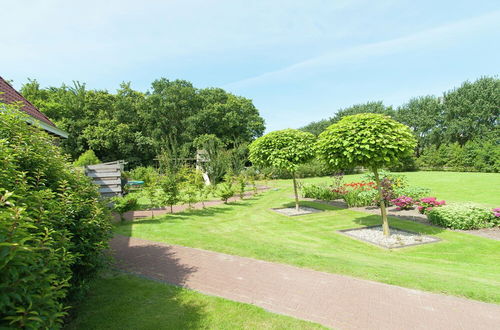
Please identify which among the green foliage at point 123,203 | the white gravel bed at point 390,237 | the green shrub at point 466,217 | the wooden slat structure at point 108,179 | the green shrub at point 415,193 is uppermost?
the wooden slat structure at point 108,179

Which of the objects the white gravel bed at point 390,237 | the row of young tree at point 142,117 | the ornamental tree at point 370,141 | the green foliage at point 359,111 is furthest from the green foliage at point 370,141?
the green foliage at point 359,111

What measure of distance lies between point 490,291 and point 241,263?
4720mm

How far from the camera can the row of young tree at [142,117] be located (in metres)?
37.8

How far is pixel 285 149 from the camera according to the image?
502 inches

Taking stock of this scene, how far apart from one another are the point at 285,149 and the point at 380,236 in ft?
18.1

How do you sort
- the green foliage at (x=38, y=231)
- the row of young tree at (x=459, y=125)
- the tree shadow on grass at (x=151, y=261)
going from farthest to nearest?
the row of young tree at (x=459, y=125)
the tree shadow on grass at (x=151, y=261)
the green foliage at (x=38, y=231)

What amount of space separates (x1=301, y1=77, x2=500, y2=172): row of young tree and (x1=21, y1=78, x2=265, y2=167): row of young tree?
28475 mm

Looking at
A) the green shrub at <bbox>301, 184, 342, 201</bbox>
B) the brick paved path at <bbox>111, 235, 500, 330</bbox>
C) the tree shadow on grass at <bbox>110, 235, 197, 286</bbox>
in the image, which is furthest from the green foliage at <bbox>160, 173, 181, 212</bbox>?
the green shrub at <bbox>301, 184, 342, 201</bbox>

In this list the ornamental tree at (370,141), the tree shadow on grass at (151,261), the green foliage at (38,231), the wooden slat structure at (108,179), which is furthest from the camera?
the wooden slat structure at (108,179)

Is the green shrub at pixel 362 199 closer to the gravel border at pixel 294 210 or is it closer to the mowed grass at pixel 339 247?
the mowed grass at pixel 339 247

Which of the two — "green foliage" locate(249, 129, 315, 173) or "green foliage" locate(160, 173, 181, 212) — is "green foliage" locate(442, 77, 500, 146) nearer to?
"green foliage" locate(249, 129, 315, 173)

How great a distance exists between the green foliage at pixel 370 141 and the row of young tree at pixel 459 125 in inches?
1396

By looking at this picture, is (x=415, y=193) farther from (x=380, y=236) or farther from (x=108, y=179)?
(x=108, y=179)

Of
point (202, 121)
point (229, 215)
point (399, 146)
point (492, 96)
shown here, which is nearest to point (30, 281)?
point (399, 146)
